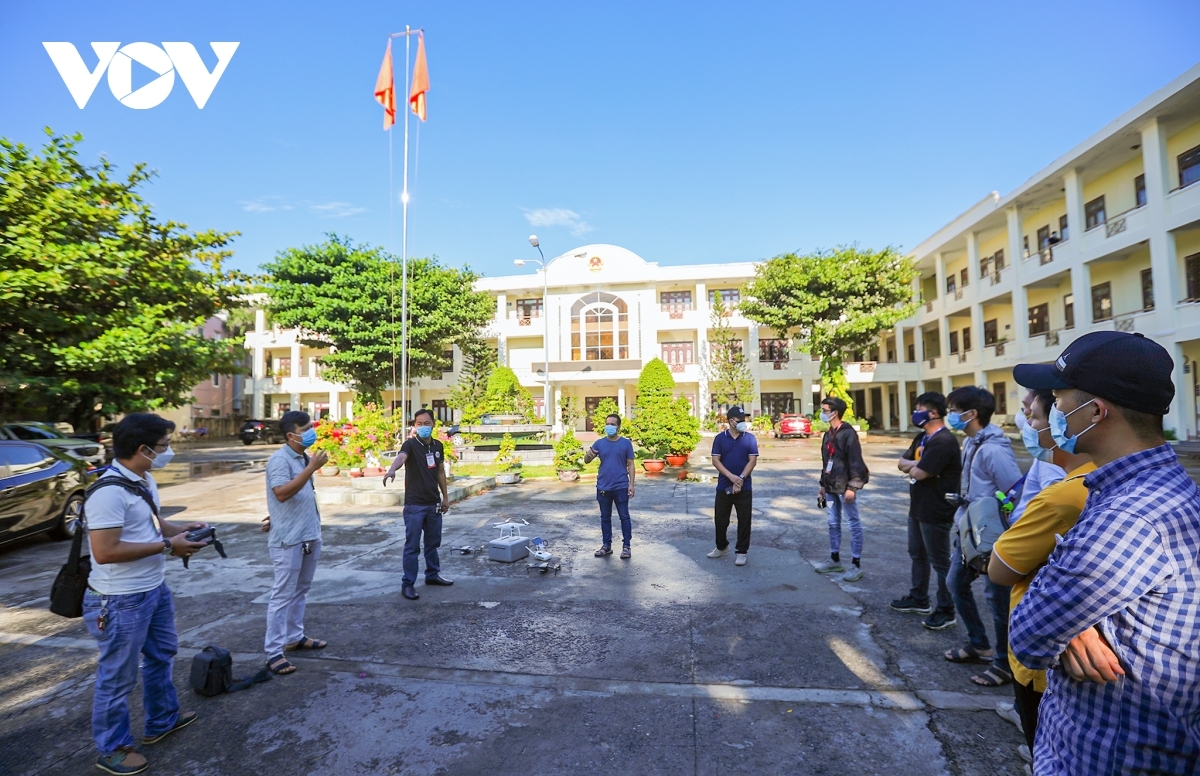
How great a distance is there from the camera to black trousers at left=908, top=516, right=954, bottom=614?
4418mm

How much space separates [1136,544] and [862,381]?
36015 mm

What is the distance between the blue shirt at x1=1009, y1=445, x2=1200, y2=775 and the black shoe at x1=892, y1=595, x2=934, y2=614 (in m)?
3.95

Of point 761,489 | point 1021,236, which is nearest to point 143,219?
point 761,489

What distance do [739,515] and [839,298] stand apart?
2400 centimetres

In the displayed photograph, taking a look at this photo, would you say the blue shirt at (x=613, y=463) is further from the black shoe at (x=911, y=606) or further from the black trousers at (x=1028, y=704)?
the black trousers at (x=1028, y=704)

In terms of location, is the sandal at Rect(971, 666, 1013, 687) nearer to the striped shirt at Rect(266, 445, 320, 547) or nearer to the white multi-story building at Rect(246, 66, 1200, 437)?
the striped shirt at Rect(266, 445, 320, 547)

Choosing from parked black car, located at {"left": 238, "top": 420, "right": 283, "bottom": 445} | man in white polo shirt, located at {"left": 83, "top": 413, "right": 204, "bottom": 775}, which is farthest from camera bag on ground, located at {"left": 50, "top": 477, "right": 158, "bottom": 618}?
parked black car, located at {"left": 238, "top": 420, "right": 283, "bottom": 445}

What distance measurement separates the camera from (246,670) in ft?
13.1

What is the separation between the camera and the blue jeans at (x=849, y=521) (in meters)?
5.89

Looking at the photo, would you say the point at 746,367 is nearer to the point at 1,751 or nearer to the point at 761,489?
the point at 761,489

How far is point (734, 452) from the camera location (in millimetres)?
6414

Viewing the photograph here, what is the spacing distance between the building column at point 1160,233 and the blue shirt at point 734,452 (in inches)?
730

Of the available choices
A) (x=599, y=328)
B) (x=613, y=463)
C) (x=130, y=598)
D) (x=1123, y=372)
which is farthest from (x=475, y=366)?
(x=1123, y=372)

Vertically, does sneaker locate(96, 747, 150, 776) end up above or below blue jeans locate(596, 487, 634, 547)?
below
